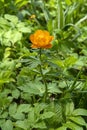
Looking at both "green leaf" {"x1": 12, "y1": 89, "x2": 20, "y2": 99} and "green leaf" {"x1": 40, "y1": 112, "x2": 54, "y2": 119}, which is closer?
"green leaf" {"x1": 40, "y1": 112, "x2": 54, "y2": 119}

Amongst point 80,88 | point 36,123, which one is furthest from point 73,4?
point 36,123

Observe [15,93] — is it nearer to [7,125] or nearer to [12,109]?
[12,109]

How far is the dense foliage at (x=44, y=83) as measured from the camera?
162 cm

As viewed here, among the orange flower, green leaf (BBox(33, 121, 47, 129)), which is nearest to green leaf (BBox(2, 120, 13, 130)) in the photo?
green leaf (BBox(33, 121, 47, 129))

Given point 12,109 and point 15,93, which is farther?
point 15,93

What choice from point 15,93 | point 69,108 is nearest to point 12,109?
point 15,93

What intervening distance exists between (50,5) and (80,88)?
56.8 inches

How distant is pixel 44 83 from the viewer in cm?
174

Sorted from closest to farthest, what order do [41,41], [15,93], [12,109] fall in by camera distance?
[41,41], [12,109], [15,93]

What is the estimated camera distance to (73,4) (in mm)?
2781

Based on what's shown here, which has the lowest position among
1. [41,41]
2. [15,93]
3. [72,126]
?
[72,126]

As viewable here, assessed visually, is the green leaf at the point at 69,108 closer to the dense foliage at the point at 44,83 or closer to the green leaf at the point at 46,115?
the dense foliage at the point at 44,83

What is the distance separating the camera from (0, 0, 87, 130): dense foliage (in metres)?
1.62

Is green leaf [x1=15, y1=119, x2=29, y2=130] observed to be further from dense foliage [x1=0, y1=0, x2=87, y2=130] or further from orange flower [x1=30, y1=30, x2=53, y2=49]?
orange flower [x1=30, y1=30, x2=53, y2=49]
